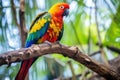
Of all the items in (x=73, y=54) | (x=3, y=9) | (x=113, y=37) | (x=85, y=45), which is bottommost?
(x=85, y=45)

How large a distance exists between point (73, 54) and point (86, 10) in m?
0.66

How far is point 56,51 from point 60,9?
0.32 metres

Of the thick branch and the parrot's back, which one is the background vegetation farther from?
the thick branch

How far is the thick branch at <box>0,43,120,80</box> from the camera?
3.62 ft

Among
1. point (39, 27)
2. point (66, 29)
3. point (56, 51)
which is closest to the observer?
point (56, 51)

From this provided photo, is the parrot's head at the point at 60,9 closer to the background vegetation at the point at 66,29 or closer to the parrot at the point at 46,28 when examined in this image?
the parrot at the point at 46,28

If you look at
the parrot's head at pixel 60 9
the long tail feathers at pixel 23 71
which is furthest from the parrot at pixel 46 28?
the long tail feathers at pixel 23 71

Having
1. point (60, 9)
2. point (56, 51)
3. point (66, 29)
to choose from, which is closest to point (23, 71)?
point (56, 51)

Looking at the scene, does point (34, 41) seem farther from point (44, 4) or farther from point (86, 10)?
point (86, 10)

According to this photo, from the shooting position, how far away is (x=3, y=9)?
5.26ft

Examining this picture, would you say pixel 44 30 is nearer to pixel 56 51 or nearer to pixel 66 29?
pixel 56 51

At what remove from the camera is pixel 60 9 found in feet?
5.15

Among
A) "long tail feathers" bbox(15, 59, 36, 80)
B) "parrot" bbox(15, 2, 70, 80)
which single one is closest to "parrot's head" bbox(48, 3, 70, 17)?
"parrot" bbox(15, 2, 70, 80)

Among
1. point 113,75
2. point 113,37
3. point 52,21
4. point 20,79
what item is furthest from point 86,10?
point 20,79
